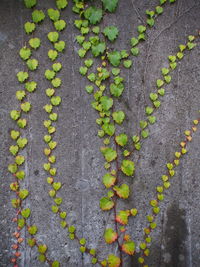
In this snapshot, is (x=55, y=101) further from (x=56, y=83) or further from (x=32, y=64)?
(x=32, y=64)

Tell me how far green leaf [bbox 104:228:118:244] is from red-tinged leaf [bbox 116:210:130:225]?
11 cm

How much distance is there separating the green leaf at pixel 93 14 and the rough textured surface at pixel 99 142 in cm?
10

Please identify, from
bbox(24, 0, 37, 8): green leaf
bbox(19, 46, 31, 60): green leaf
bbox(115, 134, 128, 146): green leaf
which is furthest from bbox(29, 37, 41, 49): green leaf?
bbox(115, 134, 128, 146): green leaf

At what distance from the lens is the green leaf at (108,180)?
8.11 feet

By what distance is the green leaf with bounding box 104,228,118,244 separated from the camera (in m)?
2.46

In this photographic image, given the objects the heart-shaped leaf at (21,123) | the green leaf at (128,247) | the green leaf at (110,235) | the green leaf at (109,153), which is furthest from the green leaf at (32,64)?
the green leaf at (128,247)

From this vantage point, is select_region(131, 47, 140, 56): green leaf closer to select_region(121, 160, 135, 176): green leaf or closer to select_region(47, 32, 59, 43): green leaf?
select_region(47, 32, 59, 43): green leaf

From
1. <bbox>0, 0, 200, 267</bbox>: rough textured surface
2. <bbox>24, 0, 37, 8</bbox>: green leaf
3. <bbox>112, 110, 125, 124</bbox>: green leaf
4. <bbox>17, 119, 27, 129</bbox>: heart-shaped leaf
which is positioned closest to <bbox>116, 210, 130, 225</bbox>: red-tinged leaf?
<bbox>0, 0, 200, 267</bbox>: rough textured surface

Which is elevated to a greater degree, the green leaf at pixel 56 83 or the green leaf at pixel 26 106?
the green leaf at pixel 56 83

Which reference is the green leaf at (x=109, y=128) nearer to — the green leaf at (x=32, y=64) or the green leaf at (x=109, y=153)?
the green leaf at (x=109, y=153)

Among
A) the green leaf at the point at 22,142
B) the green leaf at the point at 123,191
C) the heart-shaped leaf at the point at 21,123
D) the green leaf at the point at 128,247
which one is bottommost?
the green leaf at the point at 128,247

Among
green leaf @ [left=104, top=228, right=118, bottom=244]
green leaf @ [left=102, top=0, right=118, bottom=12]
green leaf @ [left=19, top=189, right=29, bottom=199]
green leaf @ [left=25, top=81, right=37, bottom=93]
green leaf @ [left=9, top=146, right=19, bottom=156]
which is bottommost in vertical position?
green leaf @ [left=104, top=228, right=118, bottom=244]

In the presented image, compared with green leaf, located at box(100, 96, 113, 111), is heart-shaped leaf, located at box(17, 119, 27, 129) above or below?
below

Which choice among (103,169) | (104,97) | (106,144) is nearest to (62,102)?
(104,97)
